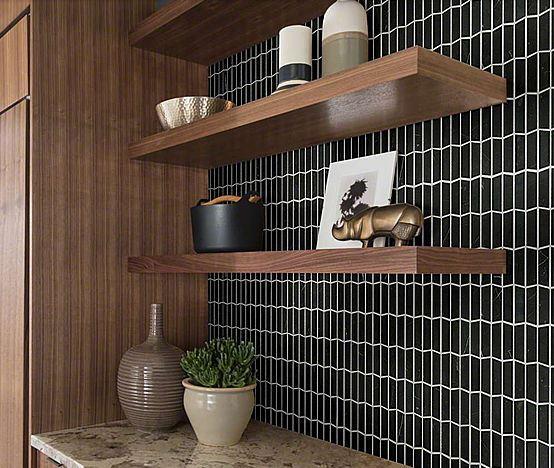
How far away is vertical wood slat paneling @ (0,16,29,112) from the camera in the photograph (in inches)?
89.5

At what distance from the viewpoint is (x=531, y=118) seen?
4.91 feet

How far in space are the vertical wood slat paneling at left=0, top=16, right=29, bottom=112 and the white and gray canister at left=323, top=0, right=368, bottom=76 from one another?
111cm

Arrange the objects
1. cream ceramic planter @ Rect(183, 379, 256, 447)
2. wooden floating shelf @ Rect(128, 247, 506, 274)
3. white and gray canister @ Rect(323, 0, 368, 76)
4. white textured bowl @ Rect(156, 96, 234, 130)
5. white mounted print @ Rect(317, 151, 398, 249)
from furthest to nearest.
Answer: white textured bowl @ Rect(156, 96, 234, 130) < cream ceramic planter @ Rect(183, 379, 256, 447) < white mounted print @ Rect(317, 151, 398, 249) < white and gray canister @ Rect(323, 0, 368, 76) < wooden floating shelf @ Rect(128, 247, 506, 274)

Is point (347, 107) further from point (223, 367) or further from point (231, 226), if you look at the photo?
point (223, 367)

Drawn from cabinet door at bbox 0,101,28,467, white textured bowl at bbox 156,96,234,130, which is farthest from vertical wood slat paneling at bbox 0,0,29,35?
white textured bowl at bbox 156,96,234,130

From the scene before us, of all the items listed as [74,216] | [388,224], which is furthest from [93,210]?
[388,224]

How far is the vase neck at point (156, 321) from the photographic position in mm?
2244

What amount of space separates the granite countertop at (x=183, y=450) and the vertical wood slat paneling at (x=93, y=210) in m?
0.17

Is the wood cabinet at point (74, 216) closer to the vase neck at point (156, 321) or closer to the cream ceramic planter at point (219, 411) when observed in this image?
the vase neck at point (156, 321)

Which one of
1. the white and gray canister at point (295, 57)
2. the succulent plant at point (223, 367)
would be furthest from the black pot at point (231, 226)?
the white and gray canister at point (295, 57)

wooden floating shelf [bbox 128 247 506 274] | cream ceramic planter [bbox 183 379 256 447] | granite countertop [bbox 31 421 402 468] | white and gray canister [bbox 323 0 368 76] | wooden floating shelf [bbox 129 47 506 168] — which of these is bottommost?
granite countertop [bbox 31 421 402 468]

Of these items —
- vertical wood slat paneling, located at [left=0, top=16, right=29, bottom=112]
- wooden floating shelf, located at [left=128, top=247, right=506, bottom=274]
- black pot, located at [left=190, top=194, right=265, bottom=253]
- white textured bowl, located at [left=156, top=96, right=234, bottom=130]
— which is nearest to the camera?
wooden floating shelf, located at [left=128, top=247, right=506, bottom=274]

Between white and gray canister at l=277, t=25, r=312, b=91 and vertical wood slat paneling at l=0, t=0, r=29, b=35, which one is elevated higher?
vertical wood slat paneling at l=0, t=0, r=29, b=35

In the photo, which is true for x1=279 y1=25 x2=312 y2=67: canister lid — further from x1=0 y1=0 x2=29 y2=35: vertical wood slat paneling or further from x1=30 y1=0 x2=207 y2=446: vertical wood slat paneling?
x1=0 y1=0 x2=29 y2=35: vertical wood slat paneling
